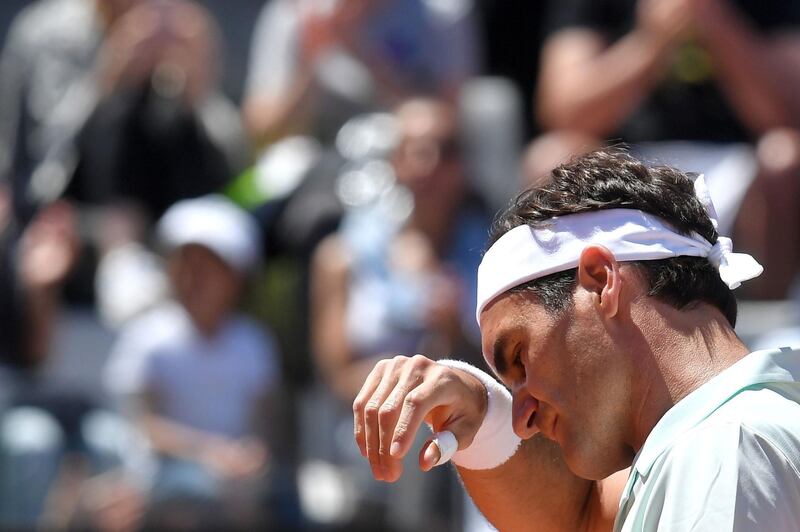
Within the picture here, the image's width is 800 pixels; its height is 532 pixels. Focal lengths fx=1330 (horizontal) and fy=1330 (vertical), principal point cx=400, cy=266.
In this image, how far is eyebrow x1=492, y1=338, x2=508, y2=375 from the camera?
224 centimetres

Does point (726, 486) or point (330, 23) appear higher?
point (330, 23)

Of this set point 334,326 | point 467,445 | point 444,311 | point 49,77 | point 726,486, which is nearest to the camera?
point 726,486

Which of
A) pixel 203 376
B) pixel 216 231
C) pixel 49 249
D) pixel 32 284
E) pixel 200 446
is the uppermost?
pixel 216 231

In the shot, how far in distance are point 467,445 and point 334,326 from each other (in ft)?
11.5

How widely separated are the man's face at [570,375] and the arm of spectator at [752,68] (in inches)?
146

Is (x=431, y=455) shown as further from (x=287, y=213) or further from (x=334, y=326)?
(x=287, y=213)

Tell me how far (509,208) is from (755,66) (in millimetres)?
3636

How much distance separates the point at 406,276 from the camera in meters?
5.72

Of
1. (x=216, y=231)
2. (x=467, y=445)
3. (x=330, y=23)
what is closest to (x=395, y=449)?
(x=467, y=445)

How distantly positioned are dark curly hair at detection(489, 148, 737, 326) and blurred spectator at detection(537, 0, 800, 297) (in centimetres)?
326

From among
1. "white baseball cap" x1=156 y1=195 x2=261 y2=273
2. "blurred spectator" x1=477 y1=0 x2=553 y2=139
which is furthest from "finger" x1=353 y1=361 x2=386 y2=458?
"blurred spectator" x1=477 y1=0 x2=553 y2=139

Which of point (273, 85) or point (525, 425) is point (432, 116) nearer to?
point (273, 85)

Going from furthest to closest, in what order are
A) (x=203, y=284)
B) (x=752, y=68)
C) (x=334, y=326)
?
(x=203, y=284) → (x=334, y=326) → (x=752, y=68)

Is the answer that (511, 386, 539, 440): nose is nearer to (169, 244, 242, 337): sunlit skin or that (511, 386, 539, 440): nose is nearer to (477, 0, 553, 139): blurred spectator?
(169, 244, 242, 337): sunlit skin
